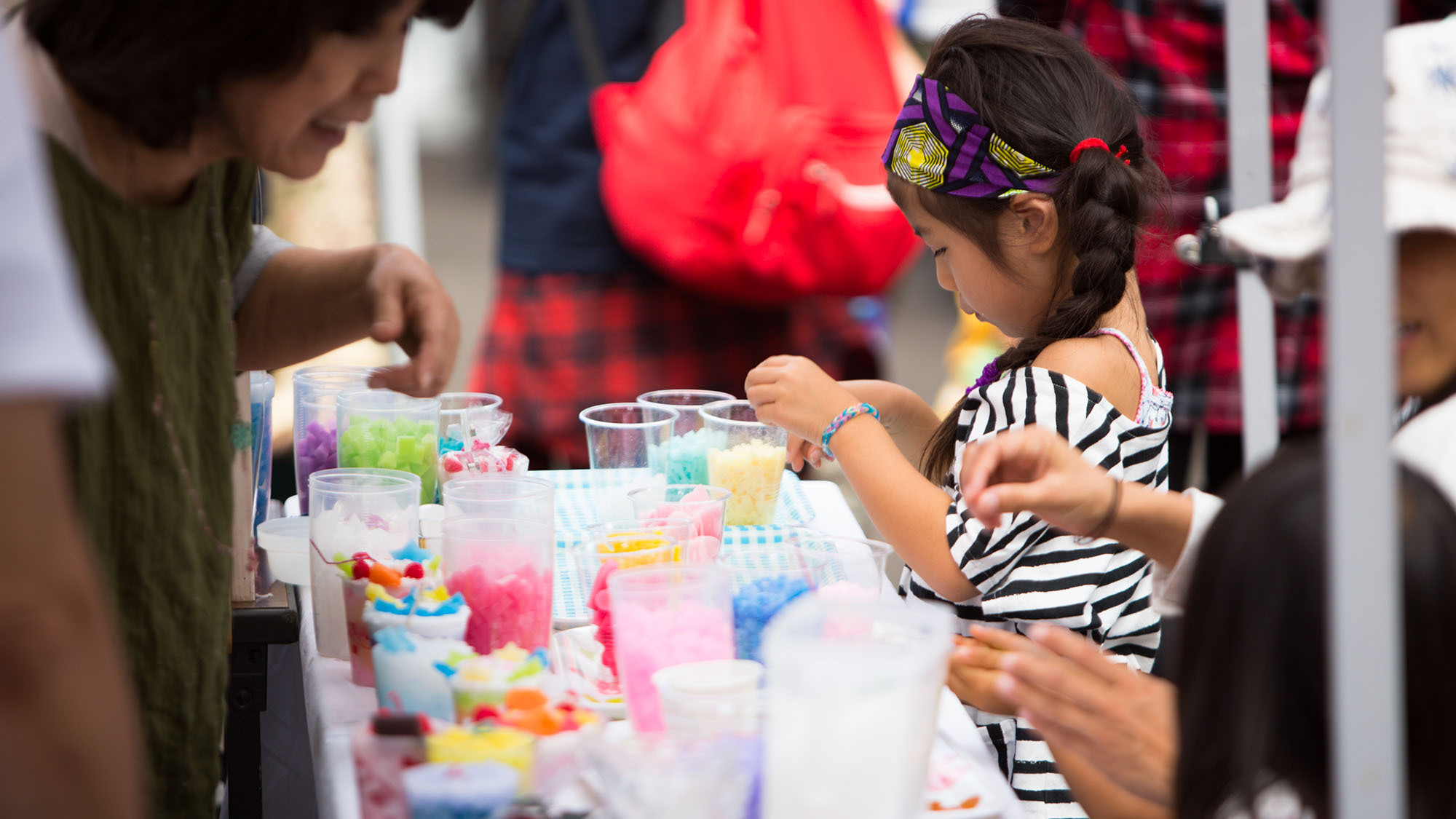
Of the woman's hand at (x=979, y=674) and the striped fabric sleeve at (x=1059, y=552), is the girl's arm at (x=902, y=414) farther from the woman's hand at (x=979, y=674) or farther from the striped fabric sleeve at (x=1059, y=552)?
the woman's hand at (x=979, y=674)

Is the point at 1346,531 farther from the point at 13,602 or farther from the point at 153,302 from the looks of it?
the point at 153,302

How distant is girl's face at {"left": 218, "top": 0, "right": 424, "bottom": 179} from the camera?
1169 millimetres

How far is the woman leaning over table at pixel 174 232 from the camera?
1130mm

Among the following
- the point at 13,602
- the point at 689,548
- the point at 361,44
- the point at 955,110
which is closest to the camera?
the point at 13,602

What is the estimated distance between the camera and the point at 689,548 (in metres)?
1.57

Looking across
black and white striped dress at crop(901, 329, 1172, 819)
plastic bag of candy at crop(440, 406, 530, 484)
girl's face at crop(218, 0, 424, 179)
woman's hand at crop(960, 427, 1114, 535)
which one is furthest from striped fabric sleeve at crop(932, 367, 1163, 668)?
girl's face at crop(218, 0, 424, 179)

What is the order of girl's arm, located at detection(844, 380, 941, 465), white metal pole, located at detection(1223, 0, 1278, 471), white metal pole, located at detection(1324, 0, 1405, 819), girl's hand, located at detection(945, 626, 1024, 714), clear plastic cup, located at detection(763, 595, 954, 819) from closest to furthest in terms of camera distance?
white metal pole, located at detection(1324, 0, 1405, 819), clear plastic cup, located at detection(763, 595, 954, 819), girl's hand, located at detection(945, 626, 1024, 714), white metal pole, located at detection(1223, 0, 1278, 471), girl's arm, located at detection(844, 380, 941, 465)

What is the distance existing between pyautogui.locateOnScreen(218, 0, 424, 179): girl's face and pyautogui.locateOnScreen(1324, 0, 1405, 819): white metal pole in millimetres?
812

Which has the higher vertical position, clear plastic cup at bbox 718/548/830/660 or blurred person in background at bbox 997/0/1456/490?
blurred person in background at bbox 997/0/1456/490

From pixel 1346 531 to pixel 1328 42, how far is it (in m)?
0.32

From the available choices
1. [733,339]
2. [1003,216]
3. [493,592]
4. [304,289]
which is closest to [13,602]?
[493,592]

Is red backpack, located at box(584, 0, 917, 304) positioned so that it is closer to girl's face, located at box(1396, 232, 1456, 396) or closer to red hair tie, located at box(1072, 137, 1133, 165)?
red hair tie, located at box(1072, 137, 1133, 165)

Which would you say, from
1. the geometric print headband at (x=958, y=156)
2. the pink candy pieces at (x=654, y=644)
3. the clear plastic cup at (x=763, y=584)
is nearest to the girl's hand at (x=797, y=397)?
the geometric print headband at (x=958, y=156)

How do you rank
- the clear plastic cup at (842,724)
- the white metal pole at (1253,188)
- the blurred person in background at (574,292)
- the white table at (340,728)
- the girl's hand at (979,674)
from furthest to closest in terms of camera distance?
the blurred person in background at (574,292), the white metal pole at (1253,188), the girl's hand at (979,674), the white table at (340,728), the clear plastic cup at (842,724)
